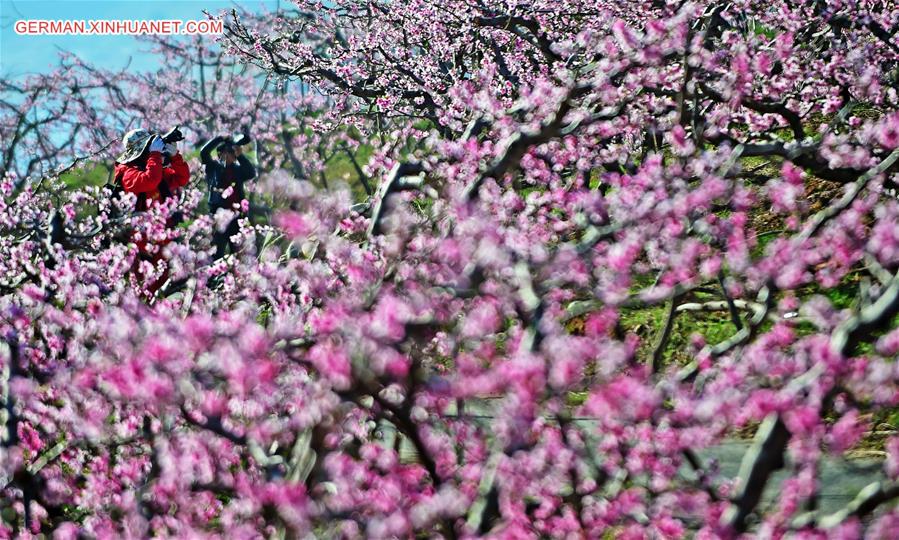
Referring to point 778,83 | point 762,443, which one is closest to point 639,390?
point 762,443

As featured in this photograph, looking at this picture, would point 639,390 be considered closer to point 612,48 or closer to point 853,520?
point 853,520

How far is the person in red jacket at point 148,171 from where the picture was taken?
1013cm

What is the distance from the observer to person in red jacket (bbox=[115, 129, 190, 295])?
33.2 ft

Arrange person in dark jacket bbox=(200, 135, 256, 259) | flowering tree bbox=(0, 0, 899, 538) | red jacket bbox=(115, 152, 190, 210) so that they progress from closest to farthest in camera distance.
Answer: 1. flowering tree bbox=(0, 0, 899, 538)
2. red jacket bbox=(115, 152, 190, 210)
3. person in dark jacket bbox=(200, 135, 256, 259)

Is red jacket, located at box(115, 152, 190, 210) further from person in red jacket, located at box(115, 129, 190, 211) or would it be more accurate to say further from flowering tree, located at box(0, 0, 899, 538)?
flowering tree, located at box(0, 0, 899, 538)

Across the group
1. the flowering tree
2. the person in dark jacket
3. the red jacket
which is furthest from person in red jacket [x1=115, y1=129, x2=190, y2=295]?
the flowering tree

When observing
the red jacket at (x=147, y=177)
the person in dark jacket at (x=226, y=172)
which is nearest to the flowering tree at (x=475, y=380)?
the red jacket at (x=147, y=177)

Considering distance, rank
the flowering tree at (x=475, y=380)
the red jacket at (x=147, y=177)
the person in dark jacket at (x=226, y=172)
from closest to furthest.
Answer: the flowering tree at (x=475, y=380) < the red jacket at (x=147, y=177) < the person in dark jacket at (x=226, y=172)

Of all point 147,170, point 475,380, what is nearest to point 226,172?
point 147,170

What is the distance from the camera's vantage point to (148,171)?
33.4 ft

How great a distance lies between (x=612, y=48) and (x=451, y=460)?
303 centimetres

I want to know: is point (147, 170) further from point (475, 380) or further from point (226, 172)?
point (475, 380)

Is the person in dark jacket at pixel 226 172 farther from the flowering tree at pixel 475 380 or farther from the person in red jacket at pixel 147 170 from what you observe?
the flowering tree at pixel 475 380

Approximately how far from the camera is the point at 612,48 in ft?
19.0
